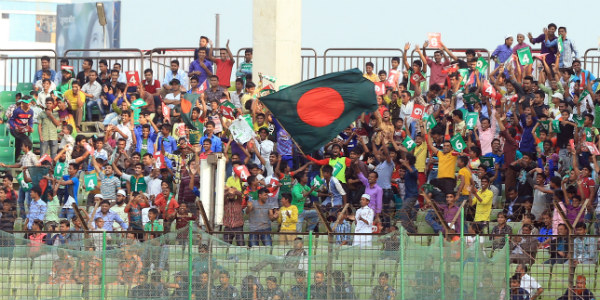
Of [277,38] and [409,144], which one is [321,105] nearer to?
[409,144]

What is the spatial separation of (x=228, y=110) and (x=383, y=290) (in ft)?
33.4

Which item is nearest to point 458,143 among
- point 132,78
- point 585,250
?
point 585,250

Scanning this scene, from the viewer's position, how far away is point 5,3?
393 ft

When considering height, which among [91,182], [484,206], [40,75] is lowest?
[484,206]

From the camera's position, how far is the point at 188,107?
85.5 ft

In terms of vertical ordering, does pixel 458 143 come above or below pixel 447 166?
above

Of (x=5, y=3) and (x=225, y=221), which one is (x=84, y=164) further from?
(x=5, y=3)

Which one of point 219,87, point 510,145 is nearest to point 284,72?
point 219,87

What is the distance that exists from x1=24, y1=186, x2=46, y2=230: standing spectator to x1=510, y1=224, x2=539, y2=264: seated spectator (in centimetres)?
899

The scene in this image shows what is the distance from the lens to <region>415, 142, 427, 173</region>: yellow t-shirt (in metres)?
23.4

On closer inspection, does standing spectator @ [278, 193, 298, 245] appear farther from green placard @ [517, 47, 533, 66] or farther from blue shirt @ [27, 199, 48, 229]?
green placard @ [517, 47, 533, 66]

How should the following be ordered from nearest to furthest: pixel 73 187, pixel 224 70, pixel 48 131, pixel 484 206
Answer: pixel 484 206, pixel 73 187, pixel 48 131, pixel 224 70

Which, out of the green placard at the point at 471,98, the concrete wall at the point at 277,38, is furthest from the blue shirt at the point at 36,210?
the green placard at the point at 471,98

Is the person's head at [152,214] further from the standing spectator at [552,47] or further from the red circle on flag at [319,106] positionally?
the standing spectator at [552,47]
